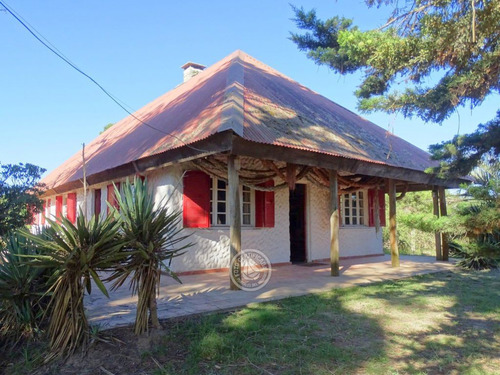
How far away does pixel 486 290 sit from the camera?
279 inches

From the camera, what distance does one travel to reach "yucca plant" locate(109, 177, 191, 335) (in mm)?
4062

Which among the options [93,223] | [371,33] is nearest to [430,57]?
[371,33]

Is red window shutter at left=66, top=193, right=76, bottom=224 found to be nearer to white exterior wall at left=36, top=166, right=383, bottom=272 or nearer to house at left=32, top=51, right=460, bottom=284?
house at left=32, top=51, right=460, bottom=284

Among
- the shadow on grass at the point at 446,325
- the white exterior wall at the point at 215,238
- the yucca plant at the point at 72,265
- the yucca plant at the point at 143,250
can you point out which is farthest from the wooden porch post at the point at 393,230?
the yucca plant at the point at 72,265

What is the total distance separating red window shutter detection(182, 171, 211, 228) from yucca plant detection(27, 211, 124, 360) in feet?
14.9

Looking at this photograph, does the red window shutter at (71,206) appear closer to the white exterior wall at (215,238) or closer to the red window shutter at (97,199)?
the red window shutter at (97,199)

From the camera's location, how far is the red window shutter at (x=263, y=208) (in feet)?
32.4

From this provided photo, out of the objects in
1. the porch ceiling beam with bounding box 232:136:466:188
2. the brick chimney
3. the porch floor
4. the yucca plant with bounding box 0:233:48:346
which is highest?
the brick chimney

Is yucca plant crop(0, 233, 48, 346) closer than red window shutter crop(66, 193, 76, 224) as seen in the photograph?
Yes

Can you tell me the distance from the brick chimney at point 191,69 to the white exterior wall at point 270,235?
6587mm

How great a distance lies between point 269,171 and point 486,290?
4.87 metres

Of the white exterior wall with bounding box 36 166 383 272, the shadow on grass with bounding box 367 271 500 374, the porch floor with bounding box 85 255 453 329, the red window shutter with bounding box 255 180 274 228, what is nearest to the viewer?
the shadow on grass with bounding box 367 271 500 374

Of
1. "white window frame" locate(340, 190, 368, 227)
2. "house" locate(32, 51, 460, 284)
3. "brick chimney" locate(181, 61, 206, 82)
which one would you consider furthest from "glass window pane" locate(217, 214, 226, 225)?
"brick chimney" locate(181, 61, 206, 82)

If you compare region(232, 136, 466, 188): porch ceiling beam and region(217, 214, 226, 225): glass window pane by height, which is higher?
region(232, 136, 466, 188): porch ceiling beam
